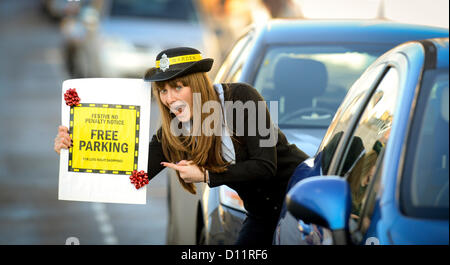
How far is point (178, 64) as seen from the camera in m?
4.04

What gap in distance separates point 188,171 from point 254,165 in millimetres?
281

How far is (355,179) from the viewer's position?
345 centimetres

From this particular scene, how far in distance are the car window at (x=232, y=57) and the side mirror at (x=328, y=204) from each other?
11.3ft

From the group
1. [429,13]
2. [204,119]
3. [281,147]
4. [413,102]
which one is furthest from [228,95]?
[429,13]

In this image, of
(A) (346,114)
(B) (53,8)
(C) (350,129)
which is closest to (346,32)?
(A) (346,114)

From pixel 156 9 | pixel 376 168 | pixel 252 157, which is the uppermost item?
pixel 156 9

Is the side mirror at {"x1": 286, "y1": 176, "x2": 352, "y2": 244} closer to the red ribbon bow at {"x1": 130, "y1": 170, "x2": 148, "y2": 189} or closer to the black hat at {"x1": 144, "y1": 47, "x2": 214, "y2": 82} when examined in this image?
the black hat at {"x1": 144, "y1": 47, "x2": 214, "y2": 82}

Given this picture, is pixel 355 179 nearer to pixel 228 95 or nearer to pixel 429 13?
pixel 228 95

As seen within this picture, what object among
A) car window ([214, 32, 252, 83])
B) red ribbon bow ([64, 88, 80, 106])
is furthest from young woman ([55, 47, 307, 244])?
car window ([214, 32, 252, 83])

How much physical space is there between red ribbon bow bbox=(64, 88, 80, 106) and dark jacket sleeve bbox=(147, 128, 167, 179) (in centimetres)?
37

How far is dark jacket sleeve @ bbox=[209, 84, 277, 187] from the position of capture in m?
4.08

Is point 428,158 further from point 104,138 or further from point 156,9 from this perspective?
point 156,9

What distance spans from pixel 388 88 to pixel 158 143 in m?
1.15

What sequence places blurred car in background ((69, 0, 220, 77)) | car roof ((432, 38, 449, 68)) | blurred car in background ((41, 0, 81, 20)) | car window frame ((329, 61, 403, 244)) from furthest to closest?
1. blurred car in background ((41, 0, 81, 20))
2. blurred car in background ((69, 0, 220, 77))
3. car roof ((432, 38, 449, 68))
4. car window frame ((329, 61, 403, 244))
